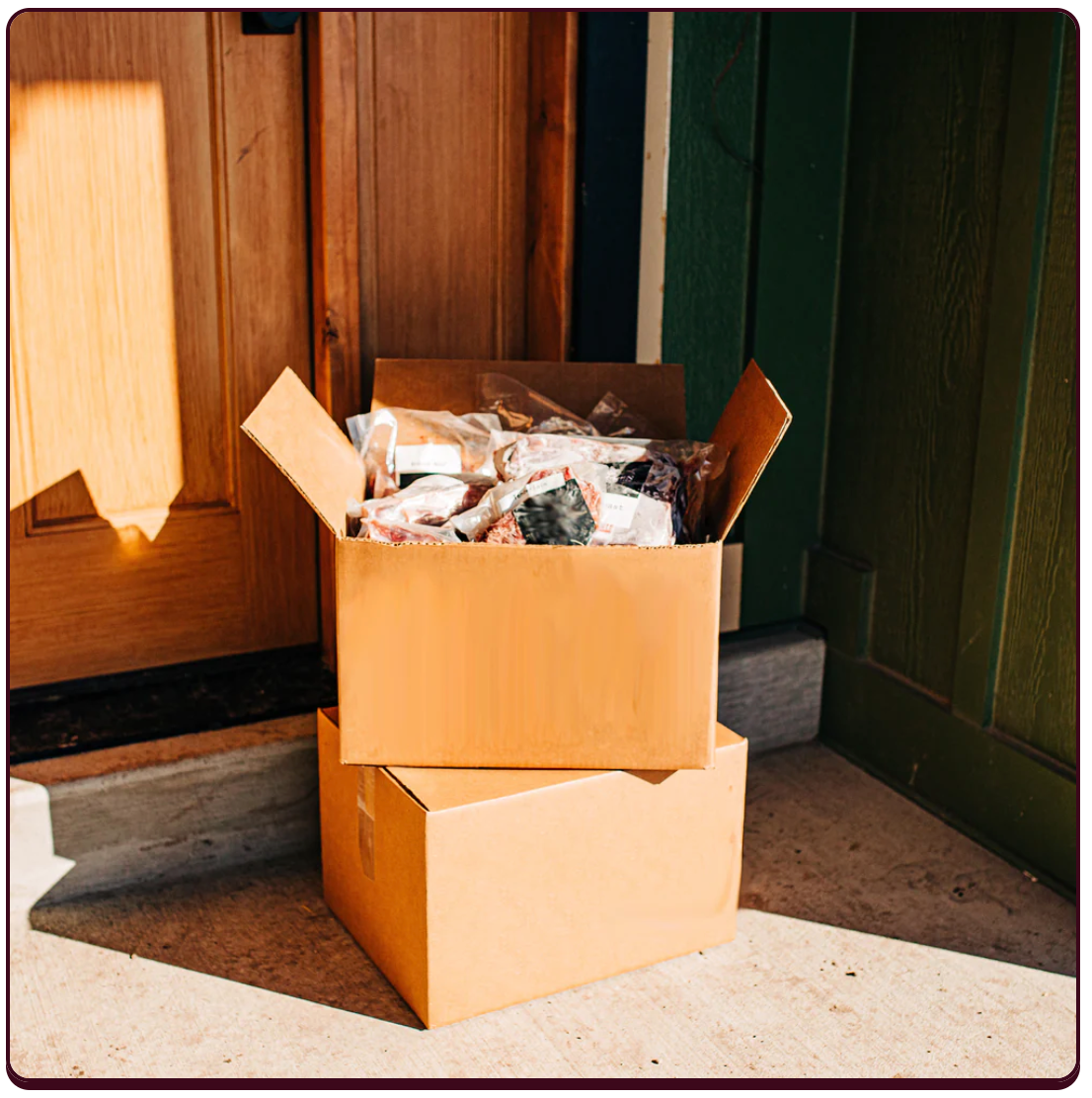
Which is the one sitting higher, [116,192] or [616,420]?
[116,192]

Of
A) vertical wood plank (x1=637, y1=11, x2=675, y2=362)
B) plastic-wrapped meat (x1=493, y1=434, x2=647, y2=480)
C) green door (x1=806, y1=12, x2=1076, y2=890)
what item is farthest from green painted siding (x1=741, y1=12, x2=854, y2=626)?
plastic-wrapped meat (x1=493, y1=434, x2=647, y2=480)

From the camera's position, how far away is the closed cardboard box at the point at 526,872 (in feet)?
5.24

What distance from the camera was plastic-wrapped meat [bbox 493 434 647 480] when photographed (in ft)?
5.65

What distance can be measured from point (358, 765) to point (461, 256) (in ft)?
3.24

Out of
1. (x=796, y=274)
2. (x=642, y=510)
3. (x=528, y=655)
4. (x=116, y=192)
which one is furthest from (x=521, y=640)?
(x=796, y=274)

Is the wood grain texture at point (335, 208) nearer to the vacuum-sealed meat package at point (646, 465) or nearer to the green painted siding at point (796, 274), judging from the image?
the vacuum-sealed meat package at point (646, 465)

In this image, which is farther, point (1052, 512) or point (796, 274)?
point (796, 274)

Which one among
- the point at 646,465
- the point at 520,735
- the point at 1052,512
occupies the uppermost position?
the point at 646,465

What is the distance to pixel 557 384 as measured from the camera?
1.97 meters

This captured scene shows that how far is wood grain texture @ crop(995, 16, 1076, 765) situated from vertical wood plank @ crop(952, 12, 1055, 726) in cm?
2

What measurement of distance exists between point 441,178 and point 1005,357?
102 centimetres

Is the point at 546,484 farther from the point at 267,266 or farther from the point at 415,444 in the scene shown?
the point at 267,266

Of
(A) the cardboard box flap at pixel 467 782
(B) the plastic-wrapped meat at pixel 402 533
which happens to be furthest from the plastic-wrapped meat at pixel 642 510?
(A) the cardboard box flap at pixel 467 782

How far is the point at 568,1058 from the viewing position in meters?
1.58
